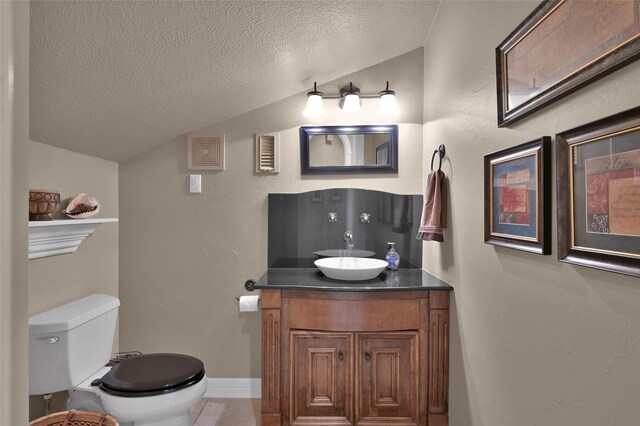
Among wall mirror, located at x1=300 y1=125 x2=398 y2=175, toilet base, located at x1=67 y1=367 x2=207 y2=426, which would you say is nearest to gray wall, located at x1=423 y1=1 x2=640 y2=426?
wall mirror, located at x1=300 y1=125 x2=398 y2=175

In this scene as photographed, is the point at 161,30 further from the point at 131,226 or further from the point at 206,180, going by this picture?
the point at 131,226

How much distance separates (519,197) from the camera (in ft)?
4.22

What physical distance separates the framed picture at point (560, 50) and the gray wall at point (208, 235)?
3.99 feet

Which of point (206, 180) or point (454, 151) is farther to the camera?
point (206, 180)

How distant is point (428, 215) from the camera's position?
2.08 metres

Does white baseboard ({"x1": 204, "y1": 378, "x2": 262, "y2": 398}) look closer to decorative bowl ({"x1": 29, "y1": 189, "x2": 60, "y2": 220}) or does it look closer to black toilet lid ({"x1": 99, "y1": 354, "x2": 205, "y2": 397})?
black toilet lid ({"x1": 99, "y1": 354, "x2": 205, "y2": 397})

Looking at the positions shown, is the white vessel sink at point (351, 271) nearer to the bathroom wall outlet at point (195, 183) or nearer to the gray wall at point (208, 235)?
the gray wall at point (208, 235)

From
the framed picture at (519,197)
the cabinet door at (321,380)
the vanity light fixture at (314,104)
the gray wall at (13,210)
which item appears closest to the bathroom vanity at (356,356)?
the cabinet door at (321,380)

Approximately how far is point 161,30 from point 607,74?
1.47 m

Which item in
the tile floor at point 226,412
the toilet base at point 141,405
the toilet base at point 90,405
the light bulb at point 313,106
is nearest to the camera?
the toilet base at point 141,405

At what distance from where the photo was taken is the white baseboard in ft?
8.18

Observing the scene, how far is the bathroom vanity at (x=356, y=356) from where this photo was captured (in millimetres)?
1943

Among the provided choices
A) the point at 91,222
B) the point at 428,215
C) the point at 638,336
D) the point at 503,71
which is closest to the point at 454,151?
the point at 428,215

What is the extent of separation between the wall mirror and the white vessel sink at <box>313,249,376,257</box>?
53 centimetres
